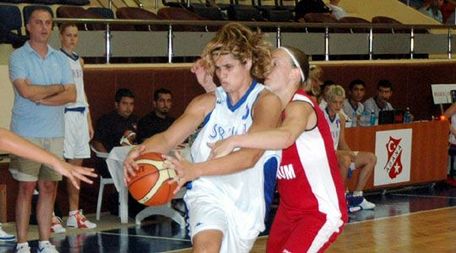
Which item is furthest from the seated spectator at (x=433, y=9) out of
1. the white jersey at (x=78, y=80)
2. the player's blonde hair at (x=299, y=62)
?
the player's blonde hair at (x=299, y=62)

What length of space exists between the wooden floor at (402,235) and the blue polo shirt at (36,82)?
2.22 meters

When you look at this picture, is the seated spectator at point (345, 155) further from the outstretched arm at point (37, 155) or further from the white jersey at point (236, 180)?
the outstretched arm at point (37, 155)

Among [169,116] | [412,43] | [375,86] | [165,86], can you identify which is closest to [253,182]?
[169,116]

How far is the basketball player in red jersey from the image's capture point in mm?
5809

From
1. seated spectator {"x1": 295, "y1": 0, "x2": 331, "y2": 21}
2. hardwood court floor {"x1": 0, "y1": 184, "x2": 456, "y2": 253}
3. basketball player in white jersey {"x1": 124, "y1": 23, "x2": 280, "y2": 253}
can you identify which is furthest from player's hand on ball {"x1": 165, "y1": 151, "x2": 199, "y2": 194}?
seated spectator {"x1": 295, "y1": 0, "x2": 331, "y2": 21}

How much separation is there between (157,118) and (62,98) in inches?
110

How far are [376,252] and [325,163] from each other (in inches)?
153

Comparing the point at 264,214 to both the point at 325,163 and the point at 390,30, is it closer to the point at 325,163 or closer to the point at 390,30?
the point at 325,163

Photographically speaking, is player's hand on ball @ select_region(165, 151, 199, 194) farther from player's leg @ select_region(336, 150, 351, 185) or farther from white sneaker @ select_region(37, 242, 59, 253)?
player's leg @ select_region(336, 150, 351, 185)

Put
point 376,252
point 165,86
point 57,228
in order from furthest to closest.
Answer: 1. point 165,86
2. point 57,228
3. point 376,252

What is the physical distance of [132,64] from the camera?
500 inches

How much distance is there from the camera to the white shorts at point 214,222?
5.40 meters

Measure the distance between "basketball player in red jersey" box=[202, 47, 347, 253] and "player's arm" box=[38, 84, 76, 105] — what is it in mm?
3480

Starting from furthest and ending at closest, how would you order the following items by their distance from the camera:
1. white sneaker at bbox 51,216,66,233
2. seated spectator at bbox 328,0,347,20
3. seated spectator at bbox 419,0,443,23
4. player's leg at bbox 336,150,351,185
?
seated spectator at bbox 419,0,443,23 → seated spectator at bbox 328,0,347,20 → player's leg at bbox 336,150,351,185 → white sneaker at bbox 51,216,66,233
